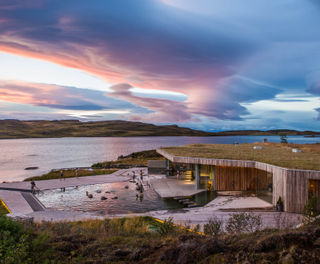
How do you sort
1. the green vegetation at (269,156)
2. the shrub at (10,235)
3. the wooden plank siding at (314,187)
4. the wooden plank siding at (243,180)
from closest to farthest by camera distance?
the shrub at (10,235), the wooden plank siding at (314,187), the green vegetation at (269,156), the wooden plank siding at (243,180)

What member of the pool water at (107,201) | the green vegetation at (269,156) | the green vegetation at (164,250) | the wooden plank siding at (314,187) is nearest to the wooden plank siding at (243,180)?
the green vegetation at (269,156)

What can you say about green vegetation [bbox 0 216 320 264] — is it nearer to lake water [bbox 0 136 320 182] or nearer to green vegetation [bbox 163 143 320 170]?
green vegetation [bbox 163 143 320 170]

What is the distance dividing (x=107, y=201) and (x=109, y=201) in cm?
13

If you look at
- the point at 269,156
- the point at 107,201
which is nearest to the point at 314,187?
the point at 269,156

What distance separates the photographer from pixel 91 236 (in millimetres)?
7164

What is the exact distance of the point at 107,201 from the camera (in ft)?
52.5

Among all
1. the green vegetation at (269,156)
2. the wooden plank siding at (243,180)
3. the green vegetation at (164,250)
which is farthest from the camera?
the wooden plank siding at (243,180)

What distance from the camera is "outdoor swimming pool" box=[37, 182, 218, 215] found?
47.4 ft

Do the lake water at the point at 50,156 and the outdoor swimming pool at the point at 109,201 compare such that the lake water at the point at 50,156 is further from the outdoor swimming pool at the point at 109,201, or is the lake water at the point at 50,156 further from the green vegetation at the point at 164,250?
the green vegetation at the point at 164,250

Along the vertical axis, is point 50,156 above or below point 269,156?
below

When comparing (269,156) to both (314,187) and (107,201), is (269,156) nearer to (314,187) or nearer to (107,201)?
(314,187)

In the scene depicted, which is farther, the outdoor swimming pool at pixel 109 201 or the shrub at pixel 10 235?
the outdoor swimming pool at pixel 109 201

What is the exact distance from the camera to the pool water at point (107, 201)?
1445cm

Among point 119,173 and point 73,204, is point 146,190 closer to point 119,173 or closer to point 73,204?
point 73,204
